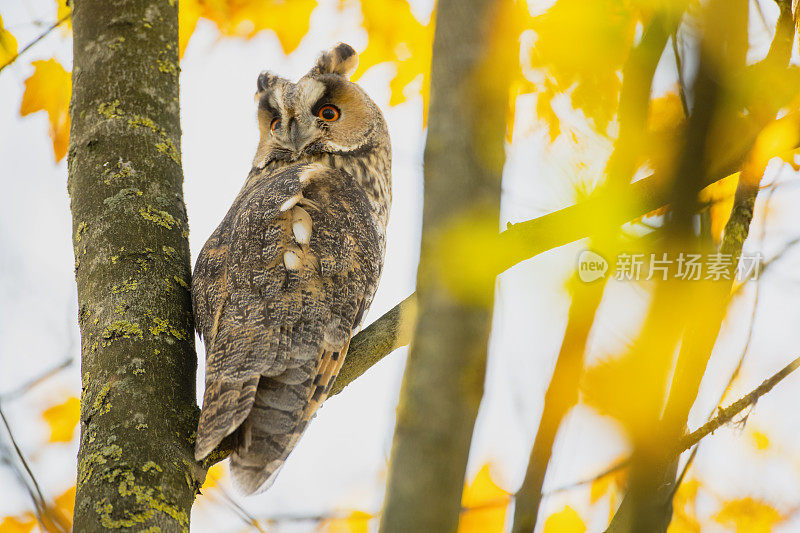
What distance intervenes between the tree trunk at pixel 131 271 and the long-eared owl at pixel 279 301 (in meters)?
0.12

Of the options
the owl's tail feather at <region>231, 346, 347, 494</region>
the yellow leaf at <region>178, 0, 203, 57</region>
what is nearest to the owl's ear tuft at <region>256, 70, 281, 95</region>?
the yellow leaf at <region>178, 0, 203, 57</region>

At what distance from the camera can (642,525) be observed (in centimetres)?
70

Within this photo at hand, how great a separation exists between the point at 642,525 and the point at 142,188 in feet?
6.82

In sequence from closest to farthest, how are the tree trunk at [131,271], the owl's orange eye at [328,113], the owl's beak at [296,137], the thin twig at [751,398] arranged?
1. the thin twig at [751,398]
2. the tree trunk at [131,271]
3. the owl's beak at [296,137]
4. the owl's orange eye at [328,113]

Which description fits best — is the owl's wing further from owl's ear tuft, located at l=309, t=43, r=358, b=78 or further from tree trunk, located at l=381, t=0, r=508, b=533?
tree trunk, located at l=381, t=0, r=508, b=533

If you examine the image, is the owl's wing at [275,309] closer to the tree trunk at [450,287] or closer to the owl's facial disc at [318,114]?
the owl's facial disc at [318,114]

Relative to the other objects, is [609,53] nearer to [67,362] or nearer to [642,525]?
[642,525]

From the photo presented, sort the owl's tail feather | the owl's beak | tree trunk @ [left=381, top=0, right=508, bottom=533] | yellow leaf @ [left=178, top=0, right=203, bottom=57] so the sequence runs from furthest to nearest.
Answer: the owl's beak, yellow leaf @ [left=178, top=0, right=203, bottom=57], the owl's tail feather, tree trunk @ [left=381, top=0, right=508, bottom=533]

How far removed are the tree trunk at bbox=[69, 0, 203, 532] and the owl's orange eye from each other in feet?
3.20

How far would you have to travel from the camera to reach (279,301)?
243 centimetres

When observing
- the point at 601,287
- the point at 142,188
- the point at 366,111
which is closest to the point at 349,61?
the point at 366,111

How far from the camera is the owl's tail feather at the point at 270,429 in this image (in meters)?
2.14

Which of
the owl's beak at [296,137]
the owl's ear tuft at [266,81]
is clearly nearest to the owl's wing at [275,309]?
the owl's beak at [296,137]

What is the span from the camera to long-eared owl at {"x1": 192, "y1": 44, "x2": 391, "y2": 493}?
7.13ft
